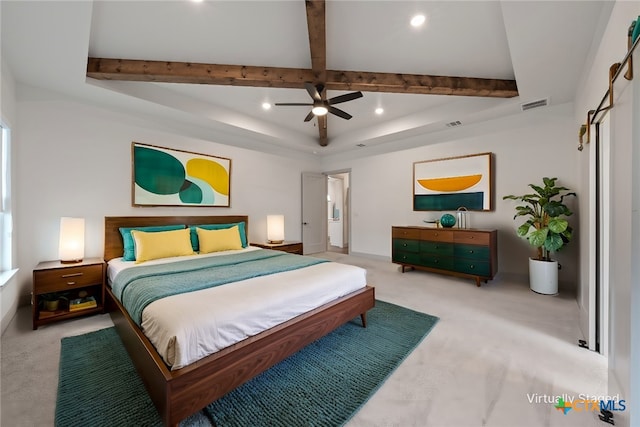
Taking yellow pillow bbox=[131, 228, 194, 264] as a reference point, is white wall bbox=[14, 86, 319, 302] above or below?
above

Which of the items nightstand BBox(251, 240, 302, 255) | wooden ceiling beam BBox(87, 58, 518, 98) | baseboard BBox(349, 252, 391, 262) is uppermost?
wooden ceiling beam BBox(87, 58, 518, 98)

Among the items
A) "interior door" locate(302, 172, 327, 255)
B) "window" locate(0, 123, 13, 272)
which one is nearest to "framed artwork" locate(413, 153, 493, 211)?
"interior door" locate(302, 172, 327, 255)

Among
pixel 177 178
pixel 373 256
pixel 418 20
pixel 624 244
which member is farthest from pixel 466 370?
pixel 177 178

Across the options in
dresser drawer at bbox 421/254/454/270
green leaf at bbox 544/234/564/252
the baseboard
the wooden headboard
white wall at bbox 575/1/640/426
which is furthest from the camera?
the baseboard

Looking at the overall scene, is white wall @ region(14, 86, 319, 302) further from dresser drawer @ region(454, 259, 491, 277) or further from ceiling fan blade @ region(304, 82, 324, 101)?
dresser drawer @ region(454, 259, 491, 277)

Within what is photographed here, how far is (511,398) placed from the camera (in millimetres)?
1550

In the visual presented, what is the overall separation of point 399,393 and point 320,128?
15.3 ft

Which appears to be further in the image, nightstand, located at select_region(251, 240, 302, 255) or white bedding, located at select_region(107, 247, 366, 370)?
nightstand, located at select_region(251, 240, 302, 255)

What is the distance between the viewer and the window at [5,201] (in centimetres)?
254

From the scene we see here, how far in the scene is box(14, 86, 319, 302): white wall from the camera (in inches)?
112

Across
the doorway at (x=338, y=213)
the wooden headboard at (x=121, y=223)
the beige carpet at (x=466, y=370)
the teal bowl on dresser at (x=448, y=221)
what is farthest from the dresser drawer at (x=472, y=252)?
the wooden headboard at (x=121, y=223)

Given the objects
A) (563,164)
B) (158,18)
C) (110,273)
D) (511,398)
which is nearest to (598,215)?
(511,398)

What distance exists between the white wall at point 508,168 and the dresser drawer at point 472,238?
638mm

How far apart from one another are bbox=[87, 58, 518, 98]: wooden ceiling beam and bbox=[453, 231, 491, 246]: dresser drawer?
1.99 metres
